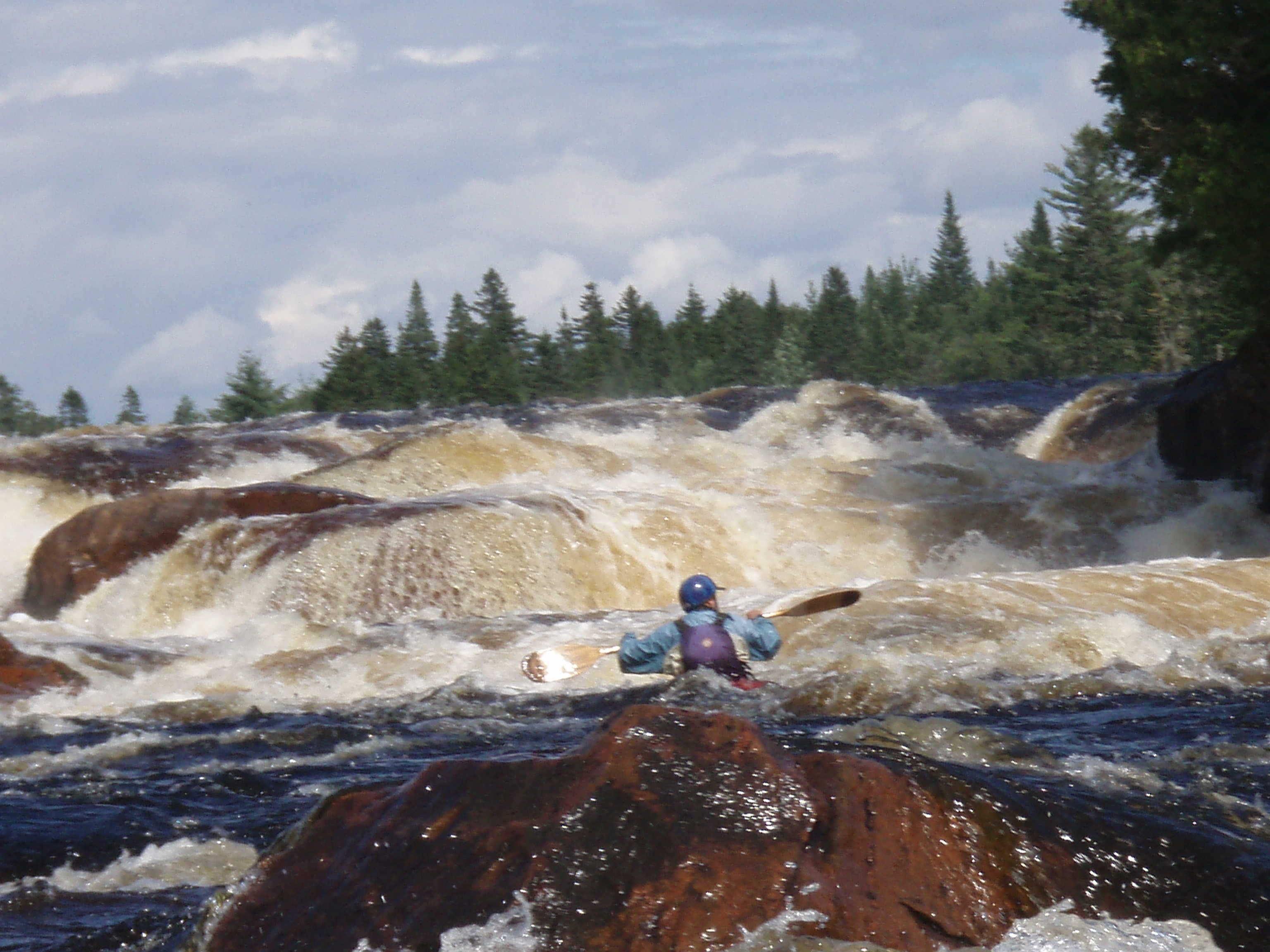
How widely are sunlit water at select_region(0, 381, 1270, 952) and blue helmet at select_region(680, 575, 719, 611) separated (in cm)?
38

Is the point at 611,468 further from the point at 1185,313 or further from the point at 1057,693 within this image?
the point at 1185,313

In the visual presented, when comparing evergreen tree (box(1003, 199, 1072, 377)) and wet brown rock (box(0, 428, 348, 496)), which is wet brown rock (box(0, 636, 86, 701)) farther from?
evergreen tree (box(1003, 199, 1072, 377))

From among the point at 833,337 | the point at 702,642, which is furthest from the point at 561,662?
the point at 833,337

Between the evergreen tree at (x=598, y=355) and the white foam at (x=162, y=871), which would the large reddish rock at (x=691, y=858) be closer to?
the white foam at (x=162, y=871)

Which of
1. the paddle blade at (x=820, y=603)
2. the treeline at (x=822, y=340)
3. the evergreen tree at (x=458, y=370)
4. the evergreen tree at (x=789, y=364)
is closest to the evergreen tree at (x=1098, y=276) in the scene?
the treeline at (x=822, y=340)

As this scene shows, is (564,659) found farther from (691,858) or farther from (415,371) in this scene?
(415,371)

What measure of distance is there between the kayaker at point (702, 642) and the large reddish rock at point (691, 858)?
11.2 feet

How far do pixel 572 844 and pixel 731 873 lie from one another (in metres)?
0.38

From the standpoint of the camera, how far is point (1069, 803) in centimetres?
401

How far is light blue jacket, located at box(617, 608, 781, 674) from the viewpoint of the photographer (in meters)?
7.44

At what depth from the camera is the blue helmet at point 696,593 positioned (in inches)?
289

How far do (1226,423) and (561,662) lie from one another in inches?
435

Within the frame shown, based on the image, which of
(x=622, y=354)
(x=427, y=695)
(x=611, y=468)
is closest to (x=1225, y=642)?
(x=427, y=695)

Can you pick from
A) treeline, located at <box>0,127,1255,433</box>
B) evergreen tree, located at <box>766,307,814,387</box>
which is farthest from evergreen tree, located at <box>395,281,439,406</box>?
evergreen tree, located at <box>766,307,814,387</box>
